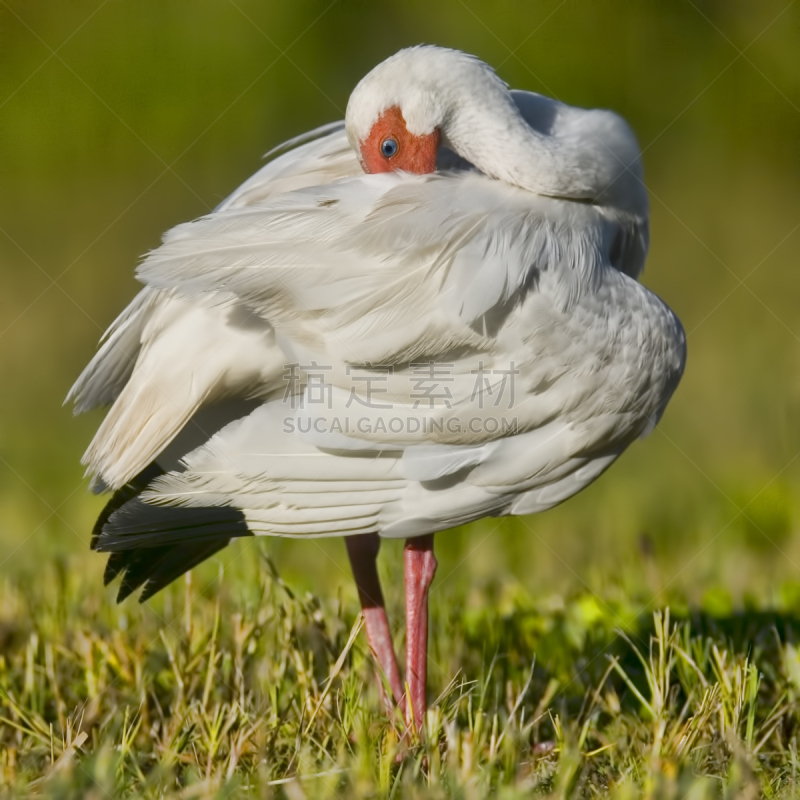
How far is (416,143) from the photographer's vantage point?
2.61 meters

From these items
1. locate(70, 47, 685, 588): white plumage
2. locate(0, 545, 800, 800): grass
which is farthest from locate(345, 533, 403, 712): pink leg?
locate(70, 47, 685, 588): white plumage

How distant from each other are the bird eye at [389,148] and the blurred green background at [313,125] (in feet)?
10.1

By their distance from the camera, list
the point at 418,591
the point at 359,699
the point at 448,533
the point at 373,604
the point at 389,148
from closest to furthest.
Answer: the point at 359,699 < the point at 389,148 < the point at 418,591 < the point at 373,604 < the point at 448,533

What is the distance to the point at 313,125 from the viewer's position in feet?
22.7

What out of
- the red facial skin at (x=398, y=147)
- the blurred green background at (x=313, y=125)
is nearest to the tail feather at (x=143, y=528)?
the red facial skin at (x=398, y=147)

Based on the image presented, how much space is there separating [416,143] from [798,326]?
403 cm

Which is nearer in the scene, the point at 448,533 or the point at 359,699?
the point at 359,699

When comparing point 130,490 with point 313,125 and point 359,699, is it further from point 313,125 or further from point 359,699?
point 313,125

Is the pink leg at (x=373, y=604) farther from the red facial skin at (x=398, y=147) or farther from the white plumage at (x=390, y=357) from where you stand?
the red facial skin at (x=398, y=147)

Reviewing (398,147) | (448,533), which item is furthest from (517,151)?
(448,533)

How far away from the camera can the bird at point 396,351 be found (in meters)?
2.30

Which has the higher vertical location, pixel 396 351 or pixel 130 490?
pixel 396 351

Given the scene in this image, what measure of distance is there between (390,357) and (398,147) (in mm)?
607

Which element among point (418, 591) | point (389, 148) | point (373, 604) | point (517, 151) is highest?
point (517, 151)
